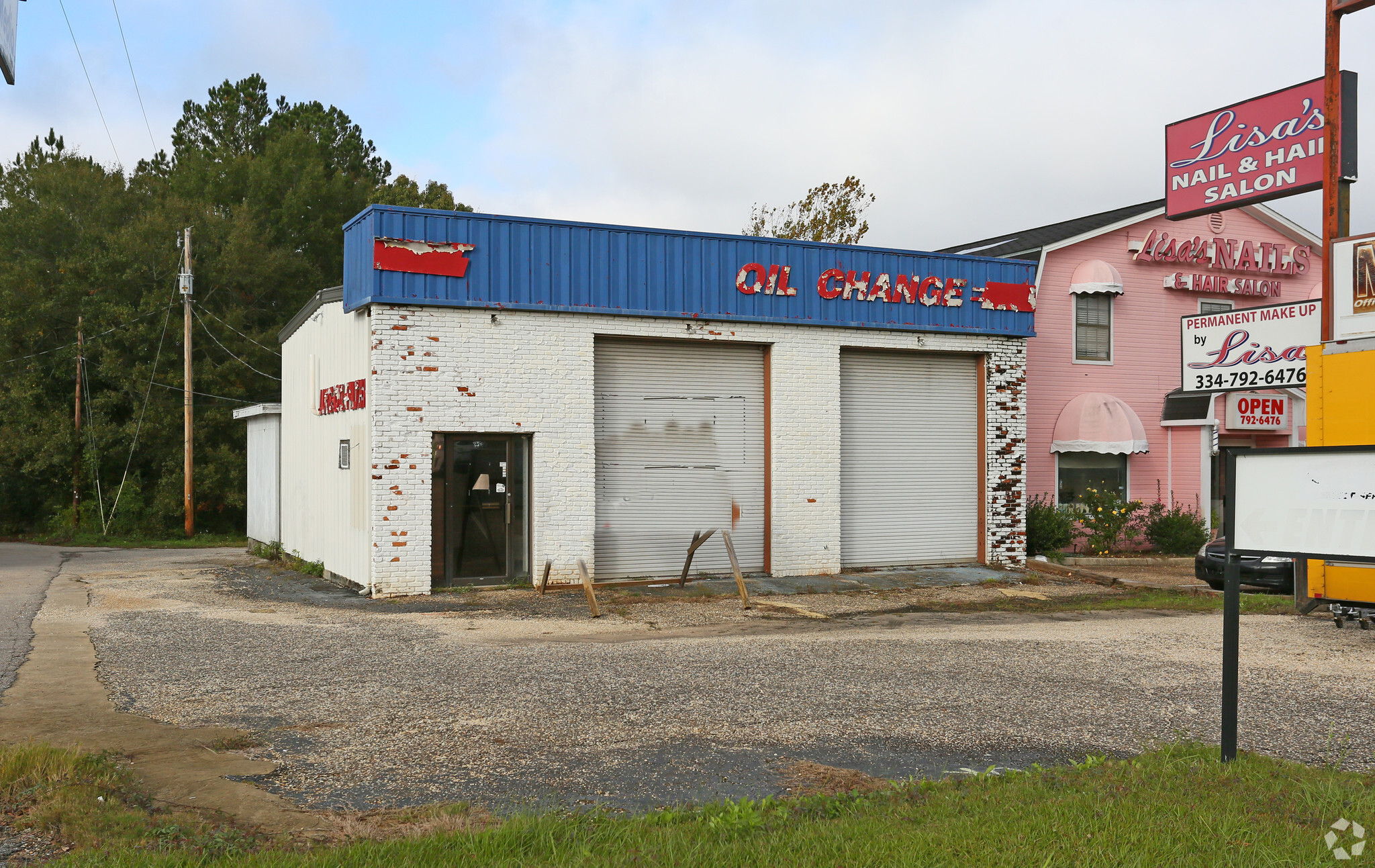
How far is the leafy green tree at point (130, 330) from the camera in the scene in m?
34.4

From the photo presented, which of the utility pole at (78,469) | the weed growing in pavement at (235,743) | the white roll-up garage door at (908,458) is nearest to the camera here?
the weed growing in pavement at (235,743)

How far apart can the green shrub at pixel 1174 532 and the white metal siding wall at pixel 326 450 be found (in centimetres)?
1600

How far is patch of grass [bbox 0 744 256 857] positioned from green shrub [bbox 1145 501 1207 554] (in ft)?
69.1

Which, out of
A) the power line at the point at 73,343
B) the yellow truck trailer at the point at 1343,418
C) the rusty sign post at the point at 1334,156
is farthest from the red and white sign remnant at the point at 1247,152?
the power line at the point at 73,343

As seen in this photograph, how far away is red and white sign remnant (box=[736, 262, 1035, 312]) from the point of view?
17875mm

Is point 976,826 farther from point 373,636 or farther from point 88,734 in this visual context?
point 373,636

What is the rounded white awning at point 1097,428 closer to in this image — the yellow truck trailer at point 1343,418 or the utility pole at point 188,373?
the yellow truck trailer at point 1343,418

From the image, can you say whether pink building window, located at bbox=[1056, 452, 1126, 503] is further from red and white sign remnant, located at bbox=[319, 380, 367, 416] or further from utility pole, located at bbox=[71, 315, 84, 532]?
utility pole, located at bbox=[71, 315, 84, 532]

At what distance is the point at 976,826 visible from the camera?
16.4 ft

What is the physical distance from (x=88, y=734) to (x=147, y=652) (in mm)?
3709

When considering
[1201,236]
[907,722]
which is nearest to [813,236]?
[1201,236]

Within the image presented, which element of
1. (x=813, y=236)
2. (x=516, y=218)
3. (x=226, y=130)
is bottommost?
(x=516, y=218)

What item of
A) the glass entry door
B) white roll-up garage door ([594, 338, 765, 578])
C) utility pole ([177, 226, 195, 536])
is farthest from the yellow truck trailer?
utility pole ([177, 226, 195, 536])

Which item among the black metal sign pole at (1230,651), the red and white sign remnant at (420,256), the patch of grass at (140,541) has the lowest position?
the patch of grass at (140,541)
